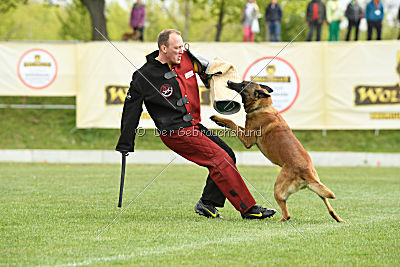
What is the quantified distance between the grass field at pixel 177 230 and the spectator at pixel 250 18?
9.51 metres

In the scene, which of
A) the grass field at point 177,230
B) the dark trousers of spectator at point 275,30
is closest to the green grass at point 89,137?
the dark trousers of spectator at point 275,30

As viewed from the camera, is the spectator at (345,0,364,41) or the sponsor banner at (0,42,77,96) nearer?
the sponsor banner at (0,42,77,96)

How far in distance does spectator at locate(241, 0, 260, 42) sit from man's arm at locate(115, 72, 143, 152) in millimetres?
12862

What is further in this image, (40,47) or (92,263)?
(40,47)

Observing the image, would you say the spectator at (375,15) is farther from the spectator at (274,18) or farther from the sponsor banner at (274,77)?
the spectator at (274,18)

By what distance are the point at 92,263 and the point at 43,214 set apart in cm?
270

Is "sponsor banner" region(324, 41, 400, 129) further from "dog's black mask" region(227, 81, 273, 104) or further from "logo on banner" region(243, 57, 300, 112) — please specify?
"dog's black mask" region(227, 81, 273, 104)

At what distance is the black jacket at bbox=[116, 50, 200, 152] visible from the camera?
6.90 meters

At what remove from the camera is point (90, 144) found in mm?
18375

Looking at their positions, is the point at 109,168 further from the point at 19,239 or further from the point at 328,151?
the point at 19,239

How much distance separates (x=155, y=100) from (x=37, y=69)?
11557 millimetres

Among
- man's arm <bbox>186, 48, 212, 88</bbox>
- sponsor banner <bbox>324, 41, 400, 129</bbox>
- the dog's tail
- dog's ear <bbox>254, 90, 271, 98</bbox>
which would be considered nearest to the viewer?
the dog's tail

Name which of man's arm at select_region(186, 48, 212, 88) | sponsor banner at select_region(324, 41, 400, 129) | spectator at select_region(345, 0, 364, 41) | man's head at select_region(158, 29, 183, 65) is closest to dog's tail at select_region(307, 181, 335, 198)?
man's arm at select_region(186, 48, 212, 88)

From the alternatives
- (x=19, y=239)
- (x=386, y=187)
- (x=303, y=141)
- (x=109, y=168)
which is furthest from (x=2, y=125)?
(x=19, y=239)
